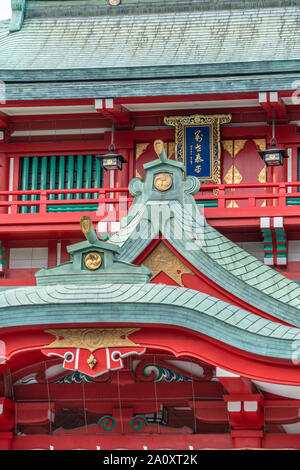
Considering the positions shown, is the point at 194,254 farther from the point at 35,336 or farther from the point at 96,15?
the point at 96,15

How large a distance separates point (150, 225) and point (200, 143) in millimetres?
5031

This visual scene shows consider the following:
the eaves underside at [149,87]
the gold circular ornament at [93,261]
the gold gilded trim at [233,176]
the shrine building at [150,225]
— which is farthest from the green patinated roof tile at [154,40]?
the gold circular ornament at [93,261]

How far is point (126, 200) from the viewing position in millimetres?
19844

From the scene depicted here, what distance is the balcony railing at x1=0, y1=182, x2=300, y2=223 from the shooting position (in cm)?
1958

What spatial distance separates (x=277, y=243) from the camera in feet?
64.7

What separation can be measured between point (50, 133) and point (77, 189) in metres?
2.09

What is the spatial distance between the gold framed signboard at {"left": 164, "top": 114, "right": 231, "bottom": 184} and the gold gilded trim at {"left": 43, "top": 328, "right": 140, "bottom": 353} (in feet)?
26.3

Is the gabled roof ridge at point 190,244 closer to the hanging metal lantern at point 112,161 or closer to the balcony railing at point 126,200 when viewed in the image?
the balcony railing at point 126,200

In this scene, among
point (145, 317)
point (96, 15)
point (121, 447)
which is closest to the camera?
point (145, 317)

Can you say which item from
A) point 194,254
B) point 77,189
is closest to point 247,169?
point 77,189

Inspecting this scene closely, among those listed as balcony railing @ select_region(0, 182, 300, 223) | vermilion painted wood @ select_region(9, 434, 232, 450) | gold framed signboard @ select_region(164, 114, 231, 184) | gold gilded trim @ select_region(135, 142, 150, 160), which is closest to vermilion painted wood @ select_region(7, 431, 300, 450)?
vermilion painted wood @ select_region(9, 434, 232, 450)

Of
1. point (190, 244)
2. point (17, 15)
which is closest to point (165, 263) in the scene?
point (190, 244)

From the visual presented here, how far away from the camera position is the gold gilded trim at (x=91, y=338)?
1320cm
